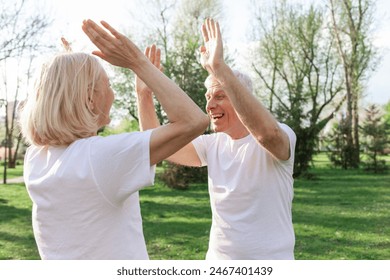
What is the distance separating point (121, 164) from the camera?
1.78 metres

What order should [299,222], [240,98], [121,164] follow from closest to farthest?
[121,164] < [240,98] < [299,222]

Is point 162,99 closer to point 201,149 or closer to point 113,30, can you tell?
point 113,30

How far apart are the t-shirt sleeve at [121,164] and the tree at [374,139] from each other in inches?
794

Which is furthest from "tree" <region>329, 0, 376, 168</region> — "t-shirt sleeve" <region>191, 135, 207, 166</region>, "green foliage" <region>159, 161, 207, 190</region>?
"t-shirt sleeve" <region>191, 135, 207, 166</region>

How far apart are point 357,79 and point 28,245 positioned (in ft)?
75.9

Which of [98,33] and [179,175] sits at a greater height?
[98,33]

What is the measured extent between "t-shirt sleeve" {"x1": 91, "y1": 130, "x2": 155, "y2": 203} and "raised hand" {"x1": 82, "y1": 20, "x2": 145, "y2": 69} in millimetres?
270

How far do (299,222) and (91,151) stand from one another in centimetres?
819

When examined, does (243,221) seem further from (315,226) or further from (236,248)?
(315,226)

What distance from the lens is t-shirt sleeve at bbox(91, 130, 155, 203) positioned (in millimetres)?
1773

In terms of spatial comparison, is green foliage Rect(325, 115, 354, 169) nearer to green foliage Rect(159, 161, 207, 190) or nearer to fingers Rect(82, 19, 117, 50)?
green foliage Rect(159, 161, 207, 190)

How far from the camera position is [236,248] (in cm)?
253

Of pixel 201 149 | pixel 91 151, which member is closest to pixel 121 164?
pixel 91 151
